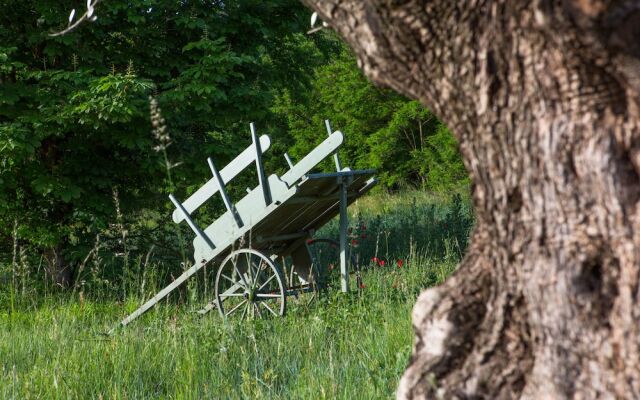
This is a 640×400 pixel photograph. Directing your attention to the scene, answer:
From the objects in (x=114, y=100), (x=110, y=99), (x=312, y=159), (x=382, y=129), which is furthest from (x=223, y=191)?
(x=382, y=129)

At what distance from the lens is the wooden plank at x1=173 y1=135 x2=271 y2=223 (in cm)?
680

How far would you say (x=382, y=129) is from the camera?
25516 millimetres

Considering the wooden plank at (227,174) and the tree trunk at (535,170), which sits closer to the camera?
the tree trunk at (535,170)

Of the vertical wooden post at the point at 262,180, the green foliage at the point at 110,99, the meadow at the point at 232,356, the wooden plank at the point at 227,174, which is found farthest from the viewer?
the green foliage at the point at 110,99

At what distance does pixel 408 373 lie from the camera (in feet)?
7.13

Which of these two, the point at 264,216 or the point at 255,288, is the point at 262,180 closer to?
the point at 264,216

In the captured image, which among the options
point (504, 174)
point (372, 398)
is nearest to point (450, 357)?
point (504, 174)

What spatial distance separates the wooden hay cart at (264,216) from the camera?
657 cm

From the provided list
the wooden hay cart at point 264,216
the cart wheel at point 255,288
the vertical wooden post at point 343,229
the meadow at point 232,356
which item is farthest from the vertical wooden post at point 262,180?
the meadow at point 232,356

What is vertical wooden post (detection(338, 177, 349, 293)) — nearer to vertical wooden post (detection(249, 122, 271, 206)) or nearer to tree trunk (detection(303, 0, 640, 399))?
vertical wooden post (detection(249, 122, 271, 206))

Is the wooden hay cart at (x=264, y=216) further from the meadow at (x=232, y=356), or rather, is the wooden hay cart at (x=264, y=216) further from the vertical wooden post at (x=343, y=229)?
the meadow at (x=232, y=356)

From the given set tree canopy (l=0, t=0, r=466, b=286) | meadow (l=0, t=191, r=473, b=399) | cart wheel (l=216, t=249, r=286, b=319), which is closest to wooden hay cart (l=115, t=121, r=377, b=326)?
cart wheel (l=216, t=249, r=286, b=319)

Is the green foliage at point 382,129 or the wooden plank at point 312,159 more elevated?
the wooden plank at point 312,159

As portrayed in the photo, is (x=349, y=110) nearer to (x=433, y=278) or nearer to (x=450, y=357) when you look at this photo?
(x=433, y=278)
